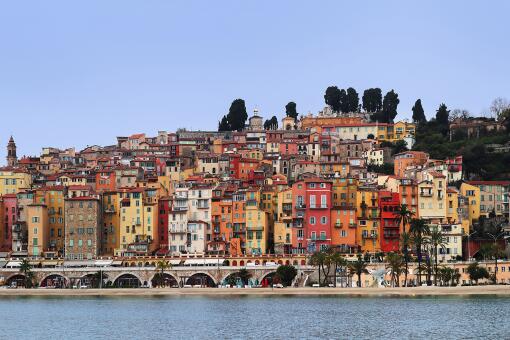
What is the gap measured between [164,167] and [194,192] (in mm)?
20524

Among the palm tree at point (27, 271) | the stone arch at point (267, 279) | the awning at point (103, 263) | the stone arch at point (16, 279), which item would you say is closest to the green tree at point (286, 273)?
the stone arch at point (267, 279)

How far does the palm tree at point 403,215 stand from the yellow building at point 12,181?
5115cm

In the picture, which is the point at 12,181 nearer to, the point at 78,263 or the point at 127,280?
the point at 78,263

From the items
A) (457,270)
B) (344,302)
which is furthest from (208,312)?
(457,270)

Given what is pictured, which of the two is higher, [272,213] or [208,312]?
[272,213]

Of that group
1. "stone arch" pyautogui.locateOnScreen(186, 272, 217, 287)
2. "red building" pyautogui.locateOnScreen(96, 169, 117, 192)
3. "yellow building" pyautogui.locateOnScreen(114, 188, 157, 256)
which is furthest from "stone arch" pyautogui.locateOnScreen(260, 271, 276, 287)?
"red building" pyautogui.locateOnScreen(96, 169, 117, 192)

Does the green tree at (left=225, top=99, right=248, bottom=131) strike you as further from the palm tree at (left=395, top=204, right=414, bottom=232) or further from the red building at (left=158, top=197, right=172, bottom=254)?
the palm tree at (left=395, top=204, right=414, bottom=232)

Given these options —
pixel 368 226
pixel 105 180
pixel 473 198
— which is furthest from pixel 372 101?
pixel 368 226

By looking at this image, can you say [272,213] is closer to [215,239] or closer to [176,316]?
[215,239]

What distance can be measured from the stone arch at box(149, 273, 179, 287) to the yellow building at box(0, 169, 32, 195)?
33035 millimetres

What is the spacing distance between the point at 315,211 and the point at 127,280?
74.3 feet

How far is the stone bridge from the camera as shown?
4712 inches

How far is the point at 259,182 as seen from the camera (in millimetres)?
142125

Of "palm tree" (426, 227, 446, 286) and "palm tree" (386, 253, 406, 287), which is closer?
"palm tree" (386, 253, 406, 287)
